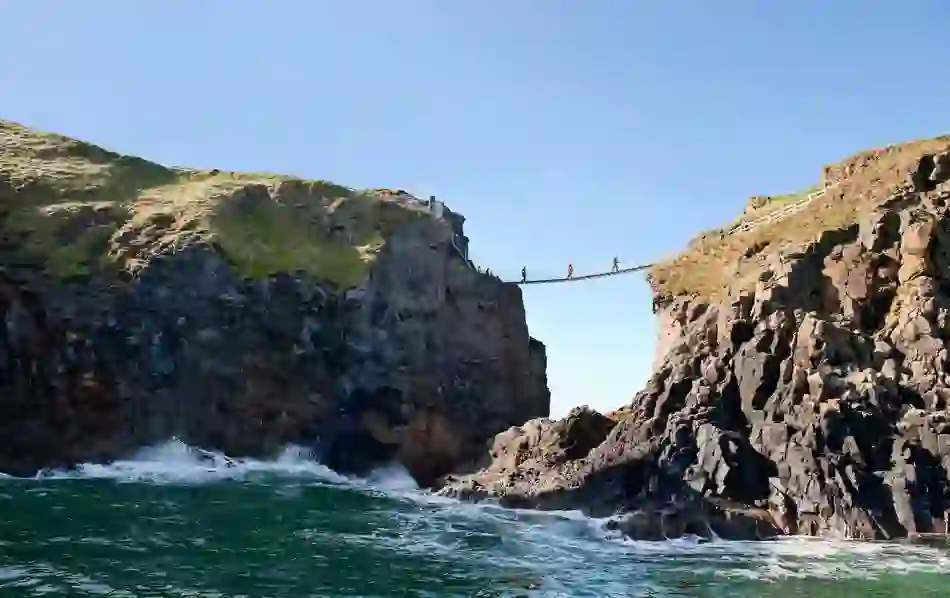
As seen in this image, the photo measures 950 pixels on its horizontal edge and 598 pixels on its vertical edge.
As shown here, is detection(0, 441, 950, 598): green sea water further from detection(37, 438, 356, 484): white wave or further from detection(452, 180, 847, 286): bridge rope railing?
detection(452, 180, 847, 286): bridge rope railing

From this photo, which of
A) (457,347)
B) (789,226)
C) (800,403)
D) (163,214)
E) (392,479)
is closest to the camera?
(800,403)

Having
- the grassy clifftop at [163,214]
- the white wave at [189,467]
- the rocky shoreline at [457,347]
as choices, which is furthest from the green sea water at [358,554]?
the grassy clifftop at [163,214]

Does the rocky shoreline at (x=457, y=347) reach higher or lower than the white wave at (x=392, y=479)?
higher

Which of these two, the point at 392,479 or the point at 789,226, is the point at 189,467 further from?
the point at 789,226

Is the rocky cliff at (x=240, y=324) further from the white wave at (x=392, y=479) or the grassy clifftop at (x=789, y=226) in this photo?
the grassy clifftop at (x=789, y=226)

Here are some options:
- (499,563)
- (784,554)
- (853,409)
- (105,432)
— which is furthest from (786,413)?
(105,432)

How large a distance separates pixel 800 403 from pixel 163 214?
5395 cm

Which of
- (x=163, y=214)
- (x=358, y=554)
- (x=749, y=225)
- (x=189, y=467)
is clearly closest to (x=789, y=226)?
(x=749, y=225)

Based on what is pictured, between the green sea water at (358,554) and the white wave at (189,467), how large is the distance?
11.1ft

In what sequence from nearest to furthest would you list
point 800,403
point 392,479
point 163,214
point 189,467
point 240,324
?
point 800,403 → point 189,467 → point 392,479 → point 240,324 → point 163,214

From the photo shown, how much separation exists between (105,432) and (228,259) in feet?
56.3

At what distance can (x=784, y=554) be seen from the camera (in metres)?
39.1

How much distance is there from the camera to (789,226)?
66.5 meters

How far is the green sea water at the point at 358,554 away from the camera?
29.6 metres
